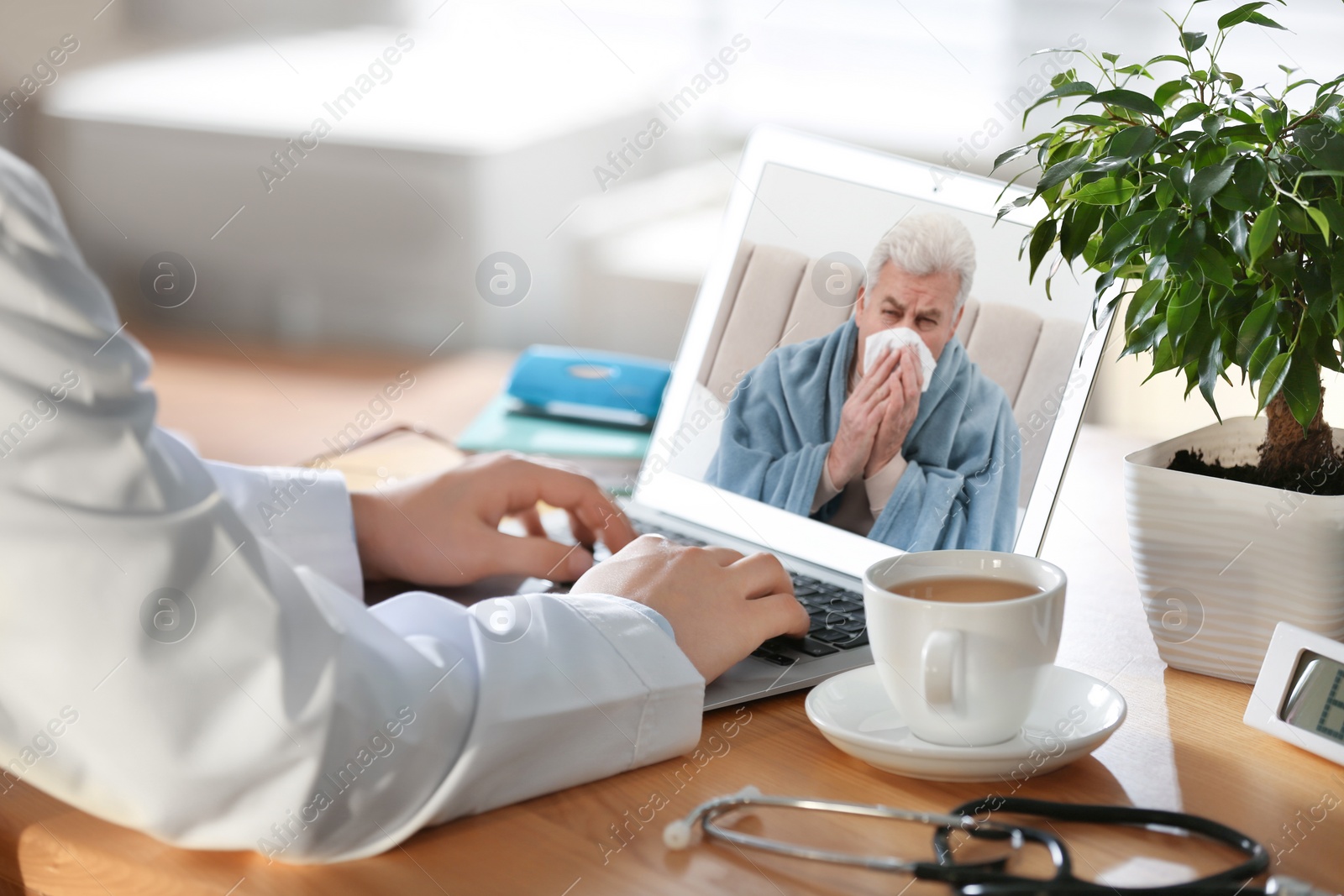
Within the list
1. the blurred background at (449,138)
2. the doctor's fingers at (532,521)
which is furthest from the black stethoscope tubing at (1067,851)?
the blurred background at (449,138)

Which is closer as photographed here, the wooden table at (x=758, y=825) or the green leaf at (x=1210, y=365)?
the wooden table at (x=758, y=825)

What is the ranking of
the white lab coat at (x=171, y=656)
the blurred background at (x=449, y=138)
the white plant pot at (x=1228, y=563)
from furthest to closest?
1. the blurred background at (x=449, y=138)
2. the white plant pot at (x=1228, y=563)
3. the white lab coat at (x=171, y=656)

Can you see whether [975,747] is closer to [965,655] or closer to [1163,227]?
[965,655]

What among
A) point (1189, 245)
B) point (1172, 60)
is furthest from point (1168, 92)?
point (1189, 245)

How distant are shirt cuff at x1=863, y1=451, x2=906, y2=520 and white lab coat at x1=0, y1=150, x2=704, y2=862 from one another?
0.37 meters

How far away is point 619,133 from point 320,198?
670 millimetres

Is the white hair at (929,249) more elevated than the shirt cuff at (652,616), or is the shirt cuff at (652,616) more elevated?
the white hair at (929,249)

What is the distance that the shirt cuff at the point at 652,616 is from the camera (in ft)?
2.05

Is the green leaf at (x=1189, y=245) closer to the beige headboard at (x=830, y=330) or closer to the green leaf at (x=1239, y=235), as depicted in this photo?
the green leaf at (x=1239, y=235)

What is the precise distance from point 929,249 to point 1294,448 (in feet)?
0.96

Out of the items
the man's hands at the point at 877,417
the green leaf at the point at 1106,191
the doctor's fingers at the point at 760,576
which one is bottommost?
the doctor's fingers at the point at 760,576

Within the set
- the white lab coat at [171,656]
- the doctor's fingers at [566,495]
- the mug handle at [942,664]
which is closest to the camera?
the white lab coat at [171,656]

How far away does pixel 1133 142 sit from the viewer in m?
0.61

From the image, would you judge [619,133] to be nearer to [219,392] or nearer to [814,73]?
[814,73]
